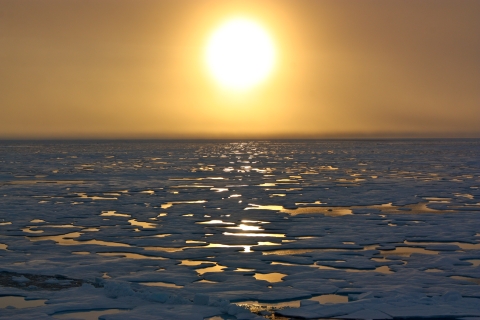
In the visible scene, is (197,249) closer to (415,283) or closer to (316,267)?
(316,267)

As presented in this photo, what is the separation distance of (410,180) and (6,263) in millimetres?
14384

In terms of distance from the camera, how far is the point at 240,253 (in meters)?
8.12

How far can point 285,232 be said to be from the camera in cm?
974

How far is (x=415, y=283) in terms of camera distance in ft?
21.3

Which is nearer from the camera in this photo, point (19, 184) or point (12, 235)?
point (12, 235)

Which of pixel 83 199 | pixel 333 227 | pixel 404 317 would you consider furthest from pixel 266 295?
pixel 83 199

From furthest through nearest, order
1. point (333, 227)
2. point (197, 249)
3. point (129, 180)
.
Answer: point (129, 180) → point (333, 227) → point (197, 249)

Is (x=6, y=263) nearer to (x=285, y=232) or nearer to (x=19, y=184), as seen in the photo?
(x=285, y=232)

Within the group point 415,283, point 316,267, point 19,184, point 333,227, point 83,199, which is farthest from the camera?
point 19,184

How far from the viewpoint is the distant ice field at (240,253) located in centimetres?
574

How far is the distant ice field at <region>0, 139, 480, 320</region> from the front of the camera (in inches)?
226

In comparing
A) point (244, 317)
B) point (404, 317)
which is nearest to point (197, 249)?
point (244, 317)

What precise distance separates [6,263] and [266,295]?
139 inches

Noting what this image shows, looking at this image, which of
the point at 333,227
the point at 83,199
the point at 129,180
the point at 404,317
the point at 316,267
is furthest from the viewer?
the point at 129,180
